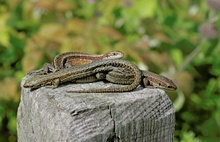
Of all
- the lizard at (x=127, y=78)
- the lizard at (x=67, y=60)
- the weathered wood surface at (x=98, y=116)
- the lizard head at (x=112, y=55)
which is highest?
the lizard head at (x=112, y=55)

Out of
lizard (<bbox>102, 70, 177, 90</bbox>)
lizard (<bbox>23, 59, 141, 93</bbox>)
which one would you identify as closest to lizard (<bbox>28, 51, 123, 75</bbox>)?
lizard (<bbox>23, 59, 141, 93</bbox>)

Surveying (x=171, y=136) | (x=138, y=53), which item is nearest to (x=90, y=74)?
(x=171, y=136)

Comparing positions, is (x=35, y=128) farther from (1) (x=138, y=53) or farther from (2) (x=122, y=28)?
(2) (x=122, y=28)

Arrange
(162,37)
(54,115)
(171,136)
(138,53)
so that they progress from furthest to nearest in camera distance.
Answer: (162,37)
(138,53)
(171,136)
(54,115)

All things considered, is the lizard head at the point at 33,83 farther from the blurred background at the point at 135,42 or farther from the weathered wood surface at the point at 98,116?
the blurred background at the point at 135,42

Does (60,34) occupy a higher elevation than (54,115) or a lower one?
higher

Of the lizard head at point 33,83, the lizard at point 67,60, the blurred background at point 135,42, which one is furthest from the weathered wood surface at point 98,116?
the blurred background at point 135,42

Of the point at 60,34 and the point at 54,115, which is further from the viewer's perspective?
the point at 60,34

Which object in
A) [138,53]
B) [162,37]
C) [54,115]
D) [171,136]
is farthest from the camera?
[162,37]
